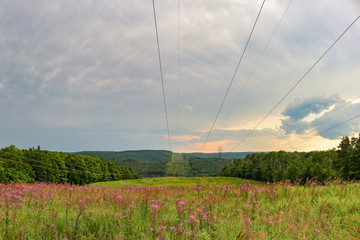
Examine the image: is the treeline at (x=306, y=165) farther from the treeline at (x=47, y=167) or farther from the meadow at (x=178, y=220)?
the treeline at (x=47, y=167)

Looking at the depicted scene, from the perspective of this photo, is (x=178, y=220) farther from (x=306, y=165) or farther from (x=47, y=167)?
(x=306, y=165)

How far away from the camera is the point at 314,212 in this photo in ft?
20.5

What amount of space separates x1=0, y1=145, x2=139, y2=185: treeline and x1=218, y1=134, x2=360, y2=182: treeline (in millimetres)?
45694

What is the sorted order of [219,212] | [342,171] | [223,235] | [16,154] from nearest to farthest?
[223,235] < [219,212] < [16,154] < [342,171]

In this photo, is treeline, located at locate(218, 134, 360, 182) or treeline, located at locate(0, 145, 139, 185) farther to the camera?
treeline, located at locate(218, 134, 360, 182)

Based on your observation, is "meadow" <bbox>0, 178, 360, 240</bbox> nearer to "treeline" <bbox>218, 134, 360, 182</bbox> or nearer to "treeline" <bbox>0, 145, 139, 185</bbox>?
"treeline" <bbox>0, 145, 139, 185</bbox>

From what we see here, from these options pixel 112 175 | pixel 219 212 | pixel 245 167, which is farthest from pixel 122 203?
pixel 245 167

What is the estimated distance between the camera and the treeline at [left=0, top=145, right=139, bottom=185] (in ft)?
142

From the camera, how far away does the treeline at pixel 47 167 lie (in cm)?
4316

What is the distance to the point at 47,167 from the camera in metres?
54.4

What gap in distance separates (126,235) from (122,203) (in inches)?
79.9

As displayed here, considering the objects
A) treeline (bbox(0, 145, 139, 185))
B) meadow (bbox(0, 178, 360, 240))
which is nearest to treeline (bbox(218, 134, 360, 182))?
meadow (bbox(0, 178, 360, 240))

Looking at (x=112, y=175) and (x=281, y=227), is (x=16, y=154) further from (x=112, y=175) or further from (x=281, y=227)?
(x=281, y=227)

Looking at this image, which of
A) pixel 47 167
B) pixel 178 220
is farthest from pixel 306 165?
pixel 178 220
